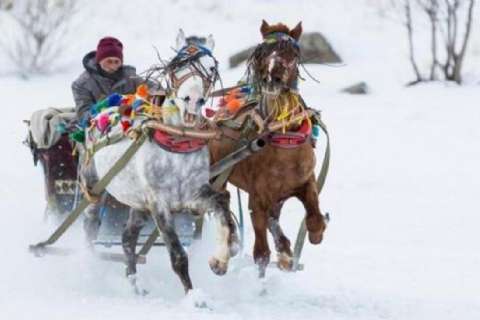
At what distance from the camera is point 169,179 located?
7.00 m

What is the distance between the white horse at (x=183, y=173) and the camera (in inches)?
265

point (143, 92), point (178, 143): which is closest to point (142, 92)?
point (143, 92)

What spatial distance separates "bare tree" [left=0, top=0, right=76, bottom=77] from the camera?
2014 centimetres

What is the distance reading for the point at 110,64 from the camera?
8492 millimetres

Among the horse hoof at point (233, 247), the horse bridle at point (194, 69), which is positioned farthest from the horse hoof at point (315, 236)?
the horse bridle at point (194, 69)

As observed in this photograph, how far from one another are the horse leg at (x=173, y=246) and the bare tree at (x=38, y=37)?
13346 mm

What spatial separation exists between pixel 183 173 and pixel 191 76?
632 mm

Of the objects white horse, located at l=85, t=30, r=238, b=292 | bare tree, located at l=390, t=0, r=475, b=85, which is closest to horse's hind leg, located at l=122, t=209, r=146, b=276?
white horse, located at l=85, t=30, r=238, b=292

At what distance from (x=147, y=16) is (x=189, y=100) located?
15.3m

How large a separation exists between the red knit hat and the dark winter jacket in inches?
6.3

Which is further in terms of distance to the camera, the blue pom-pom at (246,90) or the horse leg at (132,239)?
the blue pom-pom at (246,90)

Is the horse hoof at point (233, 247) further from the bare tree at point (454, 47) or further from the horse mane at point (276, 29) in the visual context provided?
the bare tree at point (454, 47)

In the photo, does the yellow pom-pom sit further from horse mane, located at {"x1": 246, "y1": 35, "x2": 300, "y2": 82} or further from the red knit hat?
the red knit hat

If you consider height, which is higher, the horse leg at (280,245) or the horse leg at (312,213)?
the horse leg at (312,213)
